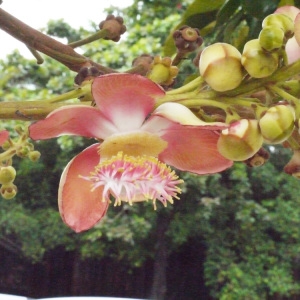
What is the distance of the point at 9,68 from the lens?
434 cm

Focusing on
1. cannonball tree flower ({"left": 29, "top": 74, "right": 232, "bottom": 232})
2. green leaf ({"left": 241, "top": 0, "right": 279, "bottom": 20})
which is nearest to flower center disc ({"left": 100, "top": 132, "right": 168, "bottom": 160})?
cannonball tree flower ({"left": 29, "top": 74, "right": 232, "bottom": 232})

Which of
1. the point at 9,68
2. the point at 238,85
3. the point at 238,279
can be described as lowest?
the point at 238,85

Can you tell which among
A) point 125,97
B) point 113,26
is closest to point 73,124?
point 125,97

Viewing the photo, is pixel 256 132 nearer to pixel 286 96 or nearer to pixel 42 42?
pixel 286 96

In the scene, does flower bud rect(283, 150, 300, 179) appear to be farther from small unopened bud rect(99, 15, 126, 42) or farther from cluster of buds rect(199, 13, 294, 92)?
small unopened bud rect(99, 15, 126, 42)

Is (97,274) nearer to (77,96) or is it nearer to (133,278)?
(133,278)

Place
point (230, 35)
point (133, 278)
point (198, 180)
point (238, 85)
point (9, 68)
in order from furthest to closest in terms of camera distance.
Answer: point (133, 278)
point (9, 68)
point (198, 180)
point (230, 35)
point (238, 85)

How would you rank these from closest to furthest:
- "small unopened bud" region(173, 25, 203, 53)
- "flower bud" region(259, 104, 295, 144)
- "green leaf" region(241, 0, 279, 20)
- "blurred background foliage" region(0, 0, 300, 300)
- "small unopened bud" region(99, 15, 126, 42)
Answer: "flower bud" region(259, 104, 295, 144) < "small unopened bud" region(173, 25, 203, 53) < "small unopened bud" region(99, 15, 126, 42) < "green leaf" region(241, 0, 279, 20) < "blurred background foliage" region(0, 0, 300, 300)

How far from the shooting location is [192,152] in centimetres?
29

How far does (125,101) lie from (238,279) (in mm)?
4211

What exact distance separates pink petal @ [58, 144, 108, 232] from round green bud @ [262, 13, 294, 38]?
0.11 m

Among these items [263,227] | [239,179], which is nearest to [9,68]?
[239,179]

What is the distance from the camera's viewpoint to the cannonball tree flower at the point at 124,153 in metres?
0.26

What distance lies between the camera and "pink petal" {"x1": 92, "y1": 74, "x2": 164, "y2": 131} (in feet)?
0.81
